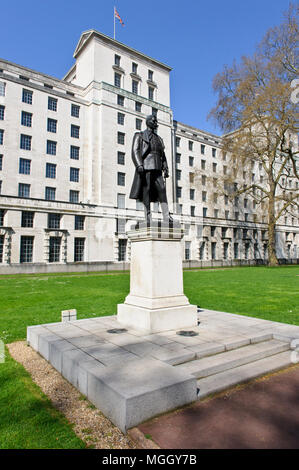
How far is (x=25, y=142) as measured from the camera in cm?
3947

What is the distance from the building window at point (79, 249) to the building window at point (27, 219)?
629cm

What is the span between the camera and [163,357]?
5.01 meters

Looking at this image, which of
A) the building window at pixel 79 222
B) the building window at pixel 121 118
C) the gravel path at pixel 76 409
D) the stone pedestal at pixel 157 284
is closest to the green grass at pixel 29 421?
the gravel path at pixel 76 409

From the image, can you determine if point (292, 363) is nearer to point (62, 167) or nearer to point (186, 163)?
point (62, 167)

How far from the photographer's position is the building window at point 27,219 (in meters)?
35.2

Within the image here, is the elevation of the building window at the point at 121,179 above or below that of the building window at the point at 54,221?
above

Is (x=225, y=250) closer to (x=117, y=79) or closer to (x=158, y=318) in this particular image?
(x=117, y=79)

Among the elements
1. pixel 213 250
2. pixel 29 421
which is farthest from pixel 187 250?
pixel 29 421

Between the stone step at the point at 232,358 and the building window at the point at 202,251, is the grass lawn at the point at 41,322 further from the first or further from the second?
the building window at the point at 202,251

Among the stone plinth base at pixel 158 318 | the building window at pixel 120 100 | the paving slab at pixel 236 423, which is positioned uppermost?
the building window at pixel 120 100

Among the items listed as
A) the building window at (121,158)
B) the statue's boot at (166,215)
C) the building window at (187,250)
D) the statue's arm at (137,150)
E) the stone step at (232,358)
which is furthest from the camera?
the building window at (187,250)

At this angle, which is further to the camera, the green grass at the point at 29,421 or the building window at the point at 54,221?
the building window at the point at 54,221

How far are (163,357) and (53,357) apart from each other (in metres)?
2.23

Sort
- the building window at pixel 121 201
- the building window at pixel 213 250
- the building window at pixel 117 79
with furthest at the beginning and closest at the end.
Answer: the building window at pixel 213 250, the building window at pixel 117 79, the building window at pixel 121 201
